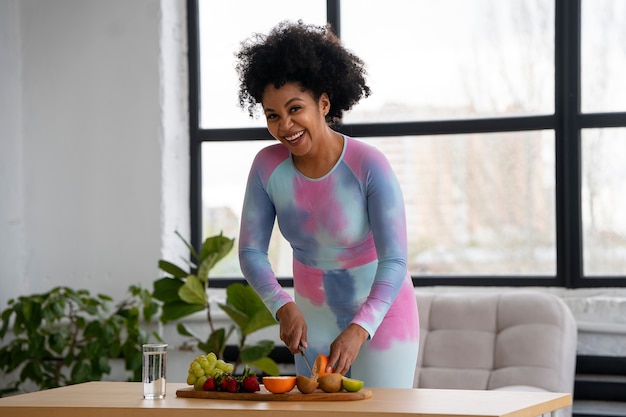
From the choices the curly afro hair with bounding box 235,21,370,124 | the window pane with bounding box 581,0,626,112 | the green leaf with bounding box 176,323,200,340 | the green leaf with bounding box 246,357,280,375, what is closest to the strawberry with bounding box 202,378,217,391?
the curly afro hair with bounding box 235,21,370,124

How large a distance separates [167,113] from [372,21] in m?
1.04

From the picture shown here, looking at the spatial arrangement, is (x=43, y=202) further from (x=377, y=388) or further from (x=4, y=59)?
(x=377, y=388)

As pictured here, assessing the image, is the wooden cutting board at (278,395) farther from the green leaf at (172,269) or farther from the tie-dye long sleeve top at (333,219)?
the green leaf at (172,269)

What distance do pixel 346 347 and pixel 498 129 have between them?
239 centimetres

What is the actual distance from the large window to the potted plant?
0.71 meters

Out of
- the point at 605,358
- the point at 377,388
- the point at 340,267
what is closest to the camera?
the point at 377,388

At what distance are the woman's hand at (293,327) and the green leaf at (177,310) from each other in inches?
70.7

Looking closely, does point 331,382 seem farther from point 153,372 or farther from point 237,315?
point 237,315

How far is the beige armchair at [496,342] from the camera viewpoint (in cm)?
373

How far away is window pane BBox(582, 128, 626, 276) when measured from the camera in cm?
425

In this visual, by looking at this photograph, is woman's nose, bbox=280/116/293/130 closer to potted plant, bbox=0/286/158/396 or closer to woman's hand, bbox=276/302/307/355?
woman's hand, bbox=276/302/307/355

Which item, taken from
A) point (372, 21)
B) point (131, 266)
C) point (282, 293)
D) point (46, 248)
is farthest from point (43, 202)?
point (282, 293)

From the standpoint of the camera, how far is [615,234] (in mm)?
4262

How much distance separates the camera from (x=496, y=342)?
3893 millimetres
